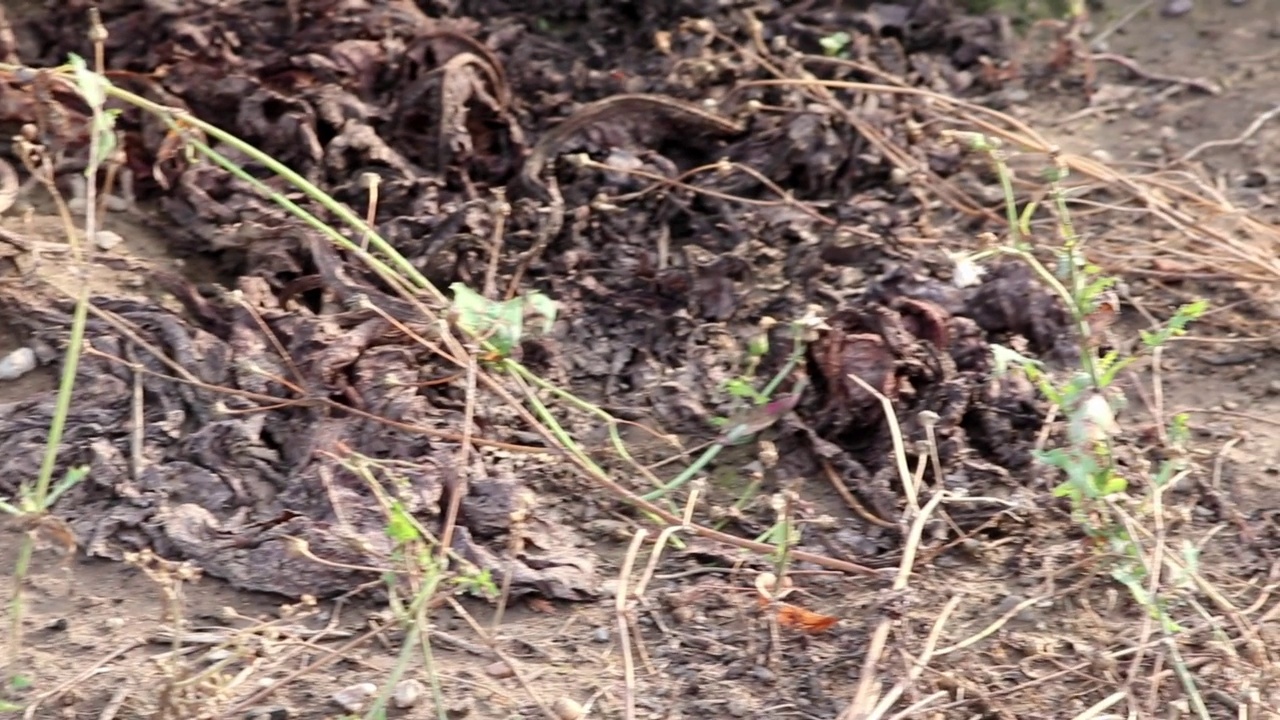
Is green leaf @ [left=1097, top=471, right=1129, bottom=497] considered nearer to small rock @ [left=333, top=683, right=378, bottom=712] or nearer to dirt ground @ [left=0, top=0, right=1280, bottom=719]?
dirt ground @ [left=0, top=0, right=1280, bottom=719]

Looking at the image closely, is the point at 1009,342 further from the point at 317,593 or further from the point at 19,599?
the point at 19,599

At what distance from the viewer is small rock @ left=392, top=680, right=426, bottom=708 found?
81.7 inches

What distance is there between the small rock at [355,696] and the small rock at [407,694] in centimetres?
3

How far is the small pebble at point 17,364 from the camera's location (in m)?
2.55

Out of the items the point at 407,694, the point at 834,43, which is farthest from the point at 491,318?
the point at 834,43

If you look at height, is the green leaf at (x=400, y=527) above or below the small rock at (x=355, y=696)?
above

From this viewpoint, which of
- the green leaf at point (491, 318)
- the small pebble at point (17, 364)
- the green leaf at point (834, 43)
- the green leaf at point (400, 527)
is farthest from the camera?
the green leaf at point (834, 43)

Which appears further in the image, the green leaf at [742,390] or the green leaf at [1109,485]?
the green leaf at [742,390]

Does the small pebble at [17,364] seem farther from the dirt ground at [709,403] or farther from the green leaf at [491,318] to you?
the green leaf at [491,318]

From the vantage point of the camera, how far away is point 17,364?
255cm

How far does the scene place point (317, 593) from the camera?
2223 millimetres

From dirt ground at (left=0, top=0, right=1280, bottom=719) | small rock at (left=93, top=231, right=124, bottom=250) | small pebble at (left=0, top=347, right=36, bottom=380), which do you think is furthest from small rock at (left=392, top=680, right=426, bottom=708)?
small rock at (left=93, top=231, right=124, bottom=250)

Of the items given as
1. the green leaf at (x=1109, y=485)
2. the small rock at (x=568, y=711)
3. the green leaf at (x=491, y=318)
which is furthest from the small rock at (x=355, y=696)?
the green leaf at (x=1109, y=485)

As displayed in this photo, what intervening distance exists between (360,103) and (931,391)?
4.38 feet
